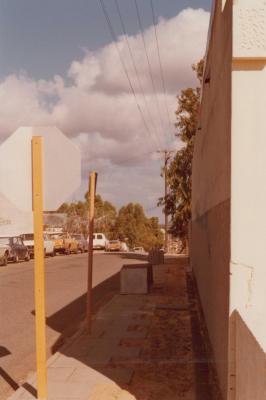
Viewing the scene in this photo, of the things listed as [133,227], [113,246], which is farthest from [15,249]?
[133,227]

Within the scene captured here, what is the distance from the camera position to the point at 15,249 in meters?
30.1

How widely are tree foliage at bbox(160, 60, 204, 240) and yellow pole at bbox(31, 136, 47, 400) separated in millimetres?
27757

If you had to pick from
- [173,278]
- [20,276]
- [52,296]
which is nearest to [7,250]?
[20,276]

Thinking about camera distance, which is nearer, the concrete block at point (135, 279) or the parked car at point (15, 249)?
the concrete block at point (135, 279)

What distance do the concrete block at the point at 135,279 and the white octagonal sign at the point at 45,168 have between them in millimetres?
9211

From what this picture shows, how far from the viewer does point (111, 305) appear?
41.3ft

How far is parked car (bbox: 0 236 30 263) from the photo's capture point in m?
29.5

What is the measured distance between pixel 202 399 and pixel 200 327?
4.24m

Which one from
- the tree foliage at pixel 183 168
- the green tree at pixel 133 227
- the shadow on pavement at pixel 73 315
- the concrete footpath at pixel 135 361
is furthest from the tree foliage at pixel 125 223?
the concrete footpath at pixel 135 361

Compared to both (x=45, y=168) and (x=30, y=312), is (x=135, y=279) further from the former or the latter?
(x=45, y=168)

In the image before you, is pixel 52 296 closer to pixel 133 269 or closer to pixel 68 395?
pixel 133 269

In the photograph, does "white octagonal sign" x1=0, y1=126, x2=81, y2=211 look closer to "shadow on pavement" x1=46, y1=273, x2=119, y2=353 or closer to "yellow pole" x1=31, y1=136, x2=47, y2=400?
"yellow pole" x1=31, y1=136, x2=47, y2=400

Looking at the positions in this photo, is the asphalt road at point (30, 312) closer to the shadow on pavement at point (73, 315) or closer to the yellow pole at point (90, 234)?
the shadow on pavement at point (73, 315)

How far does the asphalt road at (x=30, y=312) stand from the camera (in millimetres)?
7523
